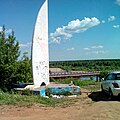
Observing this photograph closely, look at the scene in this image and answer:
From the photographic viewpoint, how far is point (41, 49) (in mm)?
19906

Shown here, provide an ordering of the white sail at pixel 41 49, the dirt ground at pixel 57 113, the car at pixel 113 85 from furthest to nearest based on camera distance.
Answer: the white sail at pixel 41 49 → the car at pixel 113 85 → the dirt ground at pixel 57 113

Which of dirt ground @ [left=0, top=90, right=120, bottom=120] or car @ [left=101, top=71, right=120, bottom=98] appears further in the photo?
car @ [left=101, top=71, right=120, bottom=98]

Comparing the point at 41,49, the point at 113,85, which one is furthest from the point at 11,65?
the point at 113,85

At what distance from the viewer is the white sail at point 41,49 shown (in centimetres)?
1923

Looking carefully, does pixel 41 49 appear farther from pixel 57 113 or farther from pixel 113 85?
pixel 57 113

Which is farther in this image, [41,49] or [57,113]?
[41,49]

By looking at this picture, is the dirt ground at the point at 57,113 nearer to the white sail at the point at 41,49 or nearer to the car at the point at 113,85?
the car at the point at 113,85

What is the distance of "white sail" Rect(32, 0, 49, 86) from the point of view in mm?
19234

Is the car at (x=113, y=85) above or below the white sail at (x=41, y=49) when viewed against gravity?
below

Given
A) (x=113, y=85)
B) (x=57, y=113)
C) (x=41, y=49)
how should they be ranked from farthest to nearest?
(x=41, y=49) → (x=113, y=85) → (x=57, y=113)

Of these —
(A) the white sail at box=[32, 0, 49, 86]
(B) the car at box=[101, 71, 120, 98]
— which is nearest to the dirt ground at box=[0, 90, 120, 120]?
(B) the car at box=[101, 71, 120, 98]

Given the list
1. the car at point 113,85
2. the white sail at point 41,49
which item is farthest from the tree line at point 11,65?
the car at point 113,85

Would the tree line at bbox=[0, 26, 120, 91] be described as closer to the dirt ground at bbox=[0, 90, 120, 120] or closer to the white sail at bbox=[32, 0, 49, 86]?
the white sail at bbox=[32, 0, 49, 86]

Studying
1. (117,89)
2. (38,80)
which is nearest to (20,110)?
(117,89)
